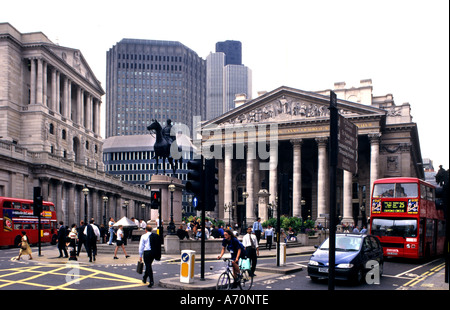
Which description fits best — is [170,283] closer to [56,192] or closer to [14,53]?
[56,192]

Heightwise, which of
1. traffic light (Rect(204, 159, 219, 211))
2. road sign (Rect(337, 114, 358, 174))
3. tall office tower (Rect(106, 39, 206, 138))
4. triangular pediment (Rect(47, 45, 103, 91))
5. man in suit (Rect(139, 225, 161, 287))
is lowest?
man in suit (Rect(139, 225, 161, 287))

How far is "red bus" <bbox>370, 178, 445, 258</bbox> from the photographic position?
28.0 metres

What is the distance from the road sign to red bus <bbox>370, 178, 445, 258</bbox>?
16630 millimetres

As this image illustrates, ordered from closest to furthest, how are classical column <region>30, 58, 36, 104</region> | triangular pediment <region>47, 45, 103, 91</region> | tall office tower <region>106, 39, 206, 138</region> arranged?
1. classical column <region>30, 58, 36, 104</region>
2. triangular pediment <region>47, 45, 103, 91</region>
3. tall office tower <region>106, 39, 206, 138</region>

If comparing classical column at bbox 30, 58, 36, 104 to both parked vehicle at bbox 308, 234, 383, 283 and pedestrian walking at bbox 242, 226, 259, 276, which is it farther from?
parked vehicle at bbox 308, 234, 383, 283

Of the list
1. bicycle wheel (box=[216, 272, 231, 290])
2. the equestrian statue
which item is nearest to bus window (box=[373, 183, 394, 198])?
the equestrian statue

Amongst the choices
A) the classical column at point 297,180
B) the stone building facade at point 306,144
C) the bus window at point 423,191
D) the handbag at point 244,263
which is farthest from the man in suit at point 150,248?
the classical column at point 297,180

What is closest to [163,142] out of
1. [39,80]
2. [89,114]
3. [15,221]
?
[15,221]

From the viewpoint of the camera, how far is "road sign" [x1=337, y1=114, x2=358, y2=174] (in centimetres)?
1201

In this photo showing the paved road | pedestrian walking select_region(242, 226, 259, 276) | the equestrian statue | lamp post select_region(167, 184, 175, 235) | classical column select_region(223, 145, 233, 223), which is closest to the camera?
the paved road

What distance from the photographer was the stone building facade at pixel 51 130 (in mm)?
55938

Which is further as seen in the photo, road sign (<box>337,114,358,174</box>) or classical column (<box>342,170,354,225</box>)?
classical column (<box>342,170,354,225</box>)

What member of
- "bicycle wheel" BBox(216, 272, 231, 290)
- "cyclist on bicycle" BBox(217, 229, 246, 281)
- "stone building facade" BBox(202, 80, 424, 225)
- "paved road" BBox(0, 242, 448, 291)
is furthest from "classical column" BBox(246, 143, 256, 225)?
"bicycle wheel" BBox(216, 272, 231, 290)

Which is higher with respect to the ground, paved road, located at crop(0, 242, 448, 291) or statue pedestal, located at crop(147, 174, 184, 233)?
statue pedestal, located at crop(147, 174, 184, 233)
